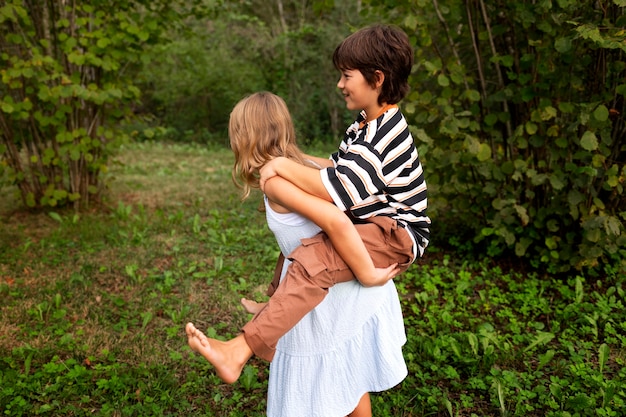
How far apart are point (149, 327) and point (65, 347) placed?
50 centimetres

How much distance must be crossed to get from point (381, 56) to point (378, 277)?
75 cm

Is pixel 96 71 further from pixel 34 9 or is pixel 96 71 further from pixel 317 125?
pixel 317 125

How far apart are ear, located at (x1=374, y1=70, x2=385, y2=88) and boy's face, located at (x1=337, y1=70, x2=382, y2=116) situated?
2cm

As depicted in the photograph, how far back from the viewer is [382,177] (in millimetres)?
1779

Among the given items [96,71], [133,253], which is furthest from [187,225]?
[96,71]

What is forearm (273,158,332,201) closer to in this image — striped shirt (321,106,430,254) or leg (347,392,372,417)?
striped shirt (321,106,430,254)

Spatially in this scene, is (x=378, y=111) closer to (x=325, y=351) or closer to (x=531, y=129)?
(x=325, y=351)

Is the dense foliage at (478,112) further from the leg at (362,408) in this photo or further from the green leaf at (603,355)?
the leg at (362,408)

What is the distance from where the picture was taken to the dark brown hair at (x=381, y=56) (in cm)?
182

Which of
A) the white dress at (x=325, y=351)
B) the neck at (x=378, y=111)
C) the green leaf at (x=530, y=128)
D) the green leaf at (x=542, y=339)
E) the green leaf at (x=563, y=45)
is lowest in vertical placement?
the green leaf at (x=542, y=339)

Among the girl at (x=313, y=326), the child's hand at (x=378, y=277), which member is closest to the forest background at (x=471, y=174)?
the girl at (x=313, y=326)

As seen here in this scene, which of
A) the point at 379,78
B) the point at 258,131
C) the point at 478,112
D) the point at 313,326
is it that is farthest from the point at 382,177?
the point at 478,112

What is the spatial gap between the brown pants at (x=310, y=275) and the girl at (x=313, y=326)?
0.18 feet

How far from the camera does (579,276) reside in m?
3.95
